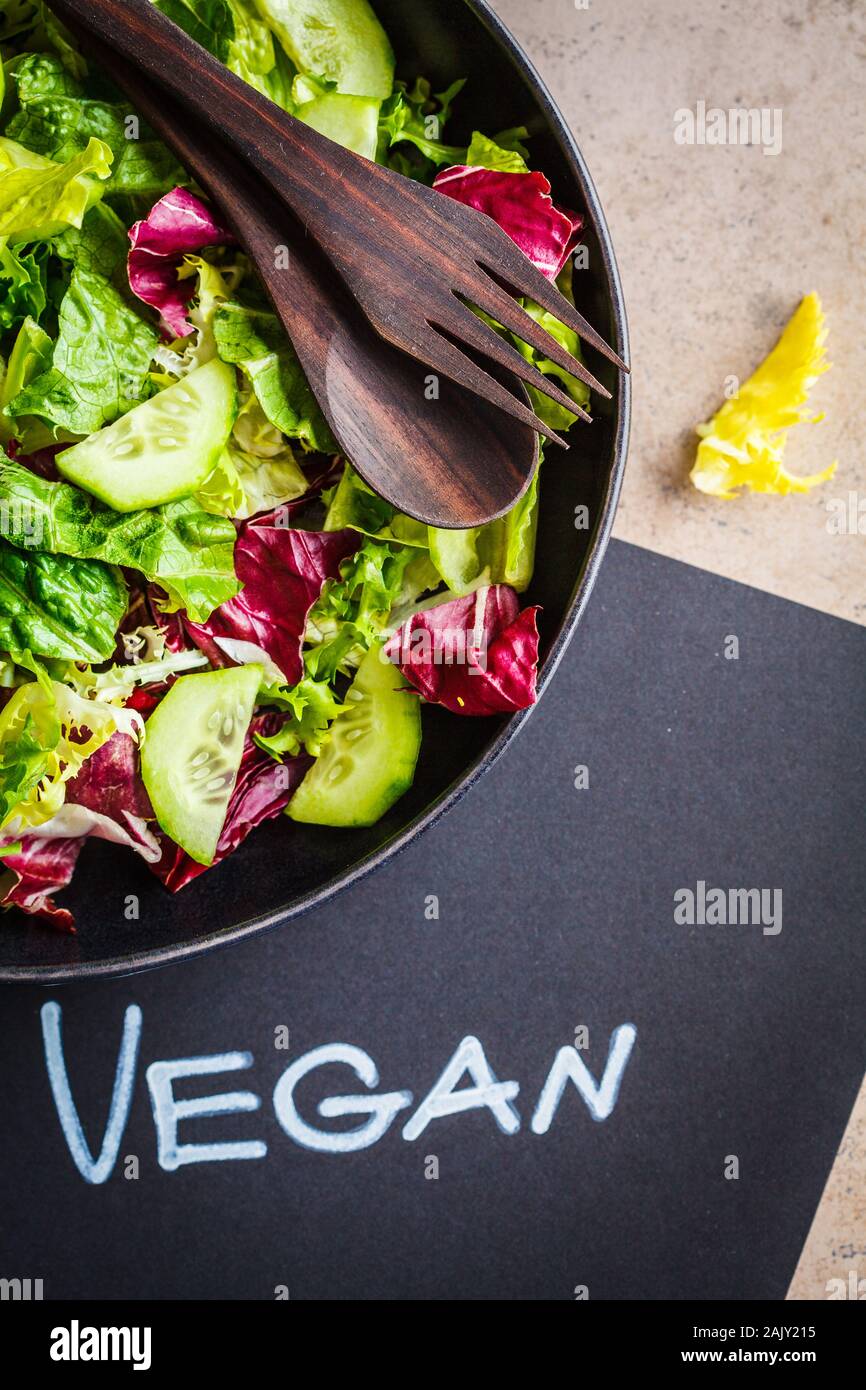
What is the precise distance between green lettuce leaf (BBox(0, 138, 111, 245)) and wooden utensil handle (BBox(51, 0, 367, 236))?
109 mm

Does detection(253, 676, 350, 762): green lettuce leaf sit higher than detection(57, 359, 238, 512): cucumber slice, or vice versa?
detection(57, 359, 238, 512): cucumber slice

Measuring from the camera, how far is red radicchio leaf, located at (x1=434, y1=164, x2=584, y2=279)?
1.24 metres

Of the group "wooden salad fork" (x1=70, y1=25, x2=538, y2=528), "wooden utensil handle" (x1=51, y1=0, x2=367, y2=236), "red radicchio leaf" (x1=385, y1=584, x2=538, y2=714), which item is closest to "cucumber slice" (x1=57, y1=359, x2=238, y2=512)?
"wooden salad fork" (x1=70, y1=25, x2=538, y2=528)

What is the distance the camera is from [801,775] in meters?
1.63

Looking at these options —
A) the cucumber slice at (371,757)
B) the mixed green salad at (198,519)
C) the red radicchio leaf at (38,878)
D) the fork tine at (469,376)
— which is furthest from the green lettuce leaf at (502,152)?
the red radicchio leaf at (38,878)

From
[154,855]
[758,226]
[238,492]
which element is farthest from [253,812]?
[758,226]

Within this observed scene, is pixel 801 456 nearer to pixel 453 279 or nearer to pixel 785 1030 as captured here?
pixel 453 279

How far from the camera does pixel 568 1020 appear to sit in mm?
1615

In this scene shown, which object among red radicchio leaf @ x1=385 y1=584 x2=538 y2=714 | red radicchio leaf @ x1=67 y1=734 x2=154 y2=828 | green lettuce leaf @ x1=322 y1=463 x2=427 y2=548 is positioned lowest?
red radicchio leaf @ x1=67 y1=734 x2=154 y2=828

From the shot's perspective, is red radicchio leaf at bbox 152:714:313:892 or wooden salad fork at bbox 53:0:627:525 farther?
red radicchio leaf at bbox 152:714:313:892

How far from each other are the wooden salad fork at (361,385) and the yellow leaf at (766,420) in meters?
0.41

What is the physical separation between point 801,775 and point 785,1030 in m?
0.39

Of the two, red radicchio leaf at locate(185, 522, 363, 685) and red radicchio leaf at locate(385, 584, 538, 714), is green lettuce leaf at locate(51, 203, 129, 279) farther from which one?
red radicchio leaf at locate(385, 584, 538, 714)

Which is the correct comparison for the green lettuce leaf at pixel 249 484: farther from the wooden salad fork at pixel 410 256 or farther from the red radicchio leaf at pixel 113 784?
the red radicchio leaf at pixel 113 784
